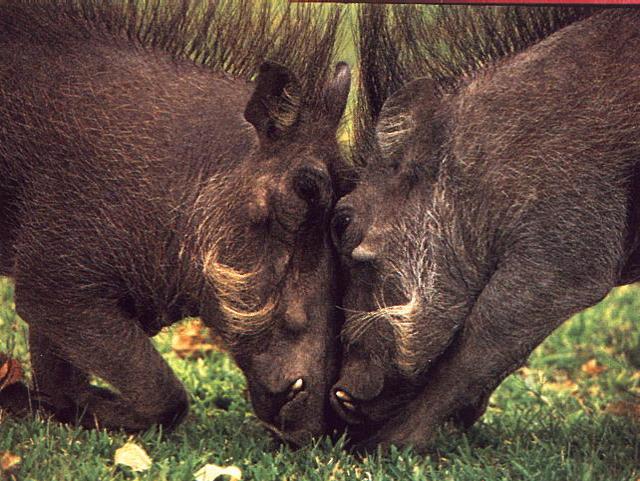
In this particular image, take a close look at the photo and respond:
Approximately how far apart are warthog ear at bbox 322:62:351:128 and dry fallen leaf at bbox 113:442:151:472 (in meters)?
1.44

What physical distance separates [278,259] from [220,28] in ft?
3.26

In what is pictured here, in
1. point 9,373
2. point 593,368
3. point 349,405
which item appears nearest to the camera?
point 349,405

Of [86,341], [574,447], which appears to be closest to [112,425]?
[86,341]

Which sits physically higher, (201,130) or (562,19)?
(562,19)

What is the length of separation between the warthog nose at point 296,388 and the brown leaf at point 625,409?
1.53m

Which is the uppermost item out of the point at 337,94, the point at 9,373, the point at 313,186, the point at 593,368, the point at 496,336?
the point at 337,94

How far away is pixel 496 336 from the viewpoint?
13.5 ft

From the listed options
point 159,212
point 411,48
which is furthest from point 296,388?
point 411,48

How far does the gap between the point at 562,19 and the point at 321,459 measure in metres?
1.90

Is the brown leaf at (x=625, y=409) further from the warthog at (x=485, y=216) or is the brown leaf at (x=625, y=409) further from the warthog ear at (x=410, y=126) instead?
the warthog ear at (x=410, y=126)

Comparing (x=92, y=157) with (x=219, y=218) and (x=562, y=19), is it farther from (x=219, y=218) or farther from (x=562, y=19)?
(x=562, y=19)

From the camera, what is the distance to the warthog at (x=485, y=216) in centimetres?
406

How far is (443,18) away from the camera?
4625 millimetres

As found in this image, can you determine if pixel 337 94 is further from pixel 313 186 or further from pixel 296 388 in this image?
pixel 296 388
